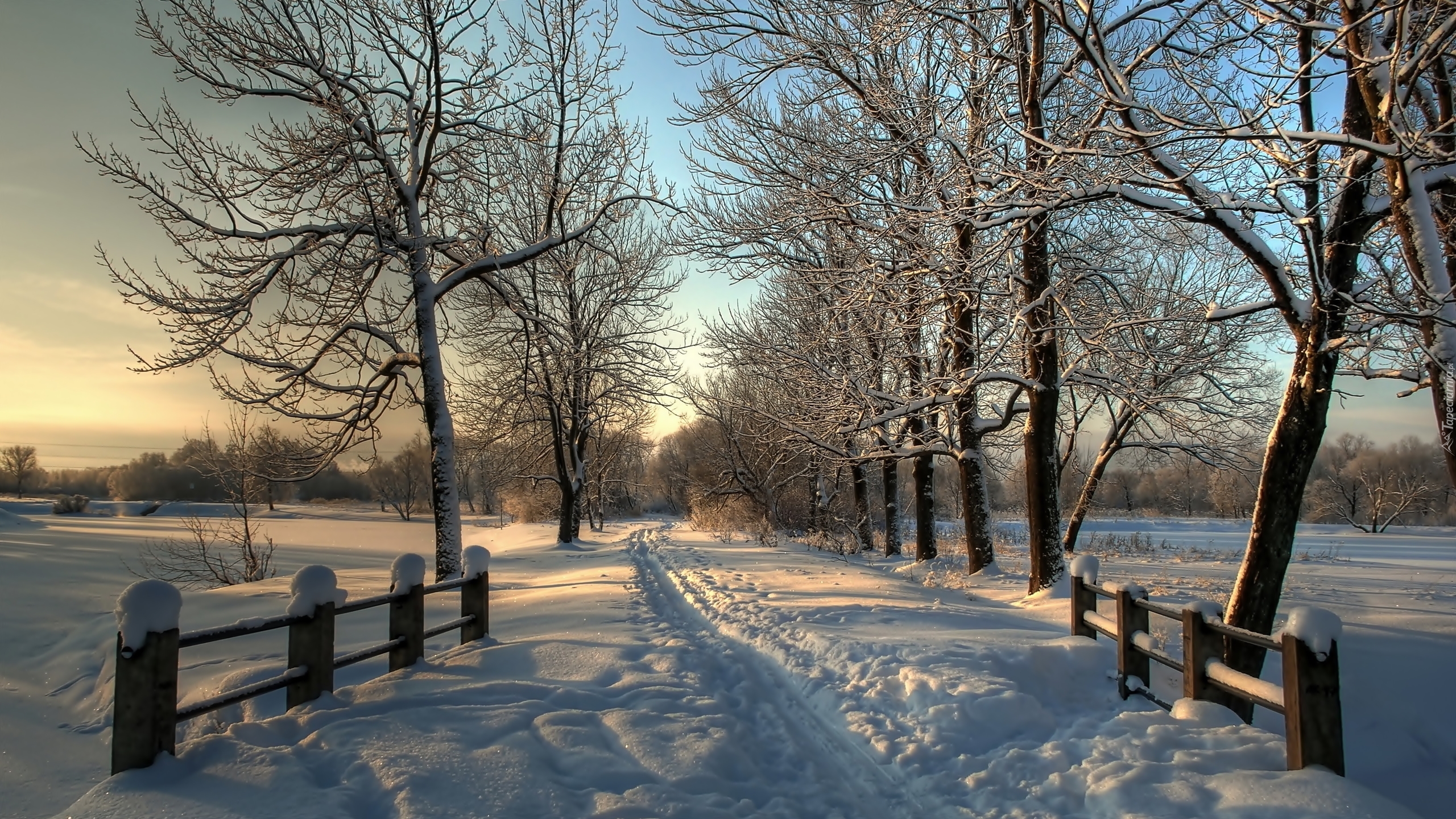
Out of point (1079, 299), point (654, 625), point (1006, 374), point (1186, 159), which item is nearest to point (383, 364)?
point (654, 625)

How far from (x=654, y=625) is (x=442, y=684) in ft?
11.6

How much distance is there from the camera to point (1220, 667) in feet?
16.9

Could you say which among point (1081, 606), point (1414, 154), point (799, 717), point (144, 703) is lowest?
point (799, 717)

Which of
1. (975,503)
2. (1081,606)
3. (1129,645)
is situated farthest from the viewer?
(975,503)

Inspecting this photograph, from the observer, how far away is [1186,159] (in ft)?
27.1

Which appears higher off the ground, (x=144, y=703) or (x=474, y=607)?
(x=144, y=703)

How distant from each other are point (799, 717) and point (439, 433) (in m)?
8.12

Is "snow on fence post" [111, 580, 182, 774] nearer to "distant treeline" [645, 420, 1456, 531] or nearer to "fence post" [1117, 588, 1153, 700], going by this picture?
"fence post" [1117, 588, 1153, 700]

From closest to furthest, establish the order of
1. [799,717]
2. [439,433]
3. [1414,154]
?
[1414,154], [799,717], [439,433]

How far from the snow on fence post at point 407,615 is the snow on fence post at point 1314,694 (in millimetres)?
6489

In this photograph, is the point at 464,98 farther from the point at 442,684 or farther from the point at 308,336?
the point at 442,684

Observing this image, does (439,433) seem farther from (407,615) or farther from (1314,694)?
(1314,694)

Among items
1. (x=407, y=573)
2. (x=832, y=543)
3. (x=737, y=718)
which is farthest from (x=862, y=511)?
(x=407, y=573)

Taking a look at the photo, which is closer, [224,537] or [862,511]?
[224,537]
